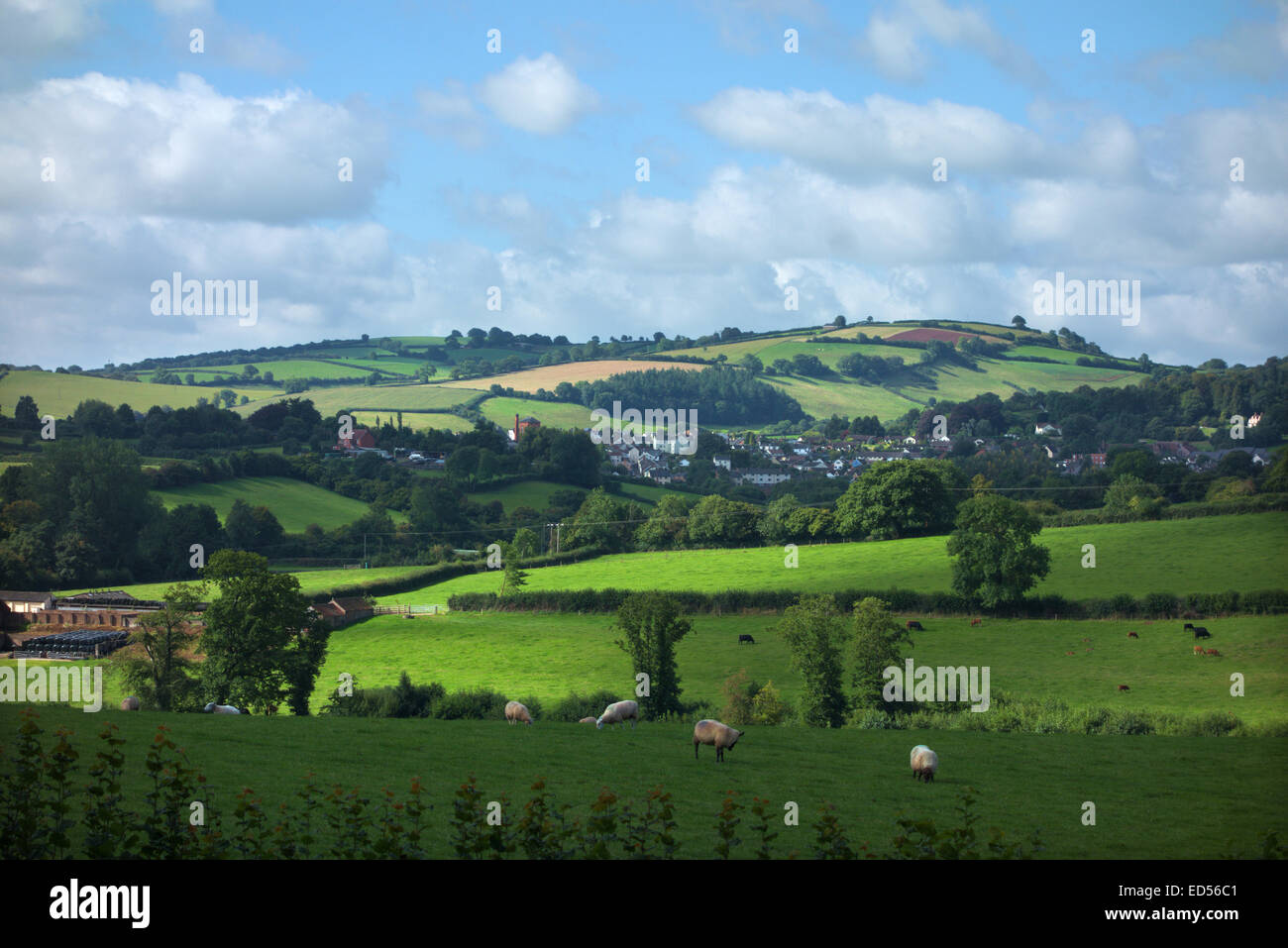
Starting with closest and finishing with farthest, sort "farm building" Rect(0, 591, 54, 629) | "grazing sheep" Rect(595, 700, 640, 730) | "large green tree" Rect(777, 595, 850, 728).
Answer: "grazing sheep" Rect(595, 700, 640, 730)
"large green tree" Rect(777, 595, 850, 728)
"farm building" Rect(0, 591, 54, 629)

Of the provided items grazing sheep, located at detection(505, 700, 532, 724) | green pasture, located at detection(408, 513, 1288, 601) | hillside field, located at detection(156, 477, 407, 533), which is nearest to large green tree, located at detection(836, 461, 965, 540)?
green pasture, located at detection(408, 513, 1288, 601)

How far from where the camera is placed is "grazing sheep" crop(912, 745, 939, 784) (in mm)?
25078

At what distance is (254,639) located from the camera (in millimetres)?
45969

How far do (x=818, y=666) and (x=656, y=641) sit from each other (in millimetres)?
7476

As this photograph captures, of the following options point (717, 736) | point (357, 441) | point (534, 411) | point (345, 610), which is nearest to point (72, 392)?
point (357, 441)

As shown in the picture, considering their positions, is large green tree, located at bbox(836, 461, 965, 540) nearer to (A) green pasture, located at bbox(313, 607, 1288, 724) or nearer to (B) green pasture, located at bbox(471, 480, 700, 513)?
(A) green pasture, located at bbox(313, 607, 1288, 724)

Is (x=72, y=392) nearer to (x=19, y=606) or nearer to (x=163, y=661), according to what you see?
(x=19, y=606)

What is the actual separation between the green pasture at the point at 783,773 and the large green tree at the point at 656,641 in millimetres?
11128

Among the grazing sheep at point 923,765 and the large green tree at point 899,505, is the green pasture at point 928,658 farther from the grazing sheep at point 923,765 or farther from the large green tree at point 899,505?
the large green tree at point 899,505

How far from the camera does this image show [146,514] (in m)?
92.6

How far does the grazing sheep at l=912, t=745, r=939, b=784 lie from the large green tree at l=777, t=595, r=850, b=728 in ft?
60.4

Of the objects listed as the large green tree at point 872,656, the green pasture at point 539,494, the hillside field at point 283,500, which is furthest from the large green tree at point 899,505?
the hillside field at point 283,500
